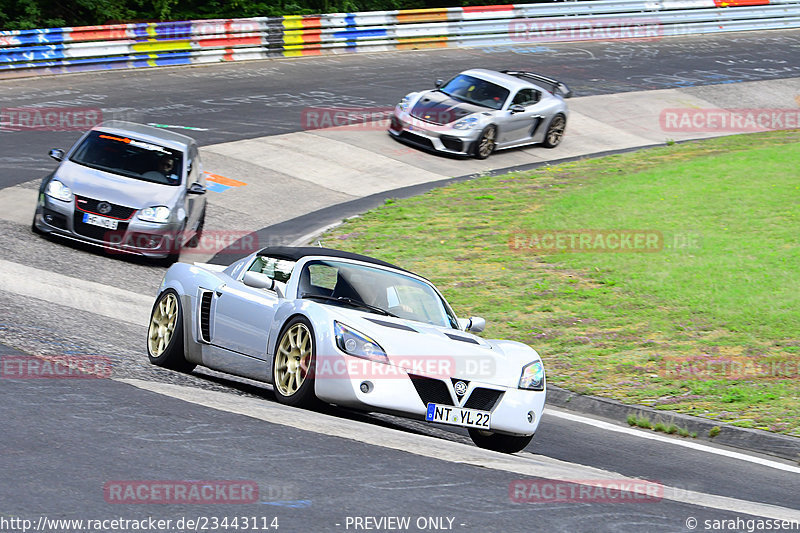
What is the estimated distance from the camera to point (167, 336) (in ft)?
31.6

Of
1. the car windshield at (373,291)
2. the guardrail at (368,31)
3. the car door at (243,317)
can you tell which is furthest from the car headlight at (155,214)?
the guardrail at (368,31)

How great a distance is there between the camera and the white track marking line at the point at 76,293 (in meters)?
11.6

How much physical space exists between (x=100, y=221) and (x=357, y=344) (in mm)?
7412

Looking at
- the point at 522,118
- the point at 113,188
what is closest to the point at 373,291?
the point at 113,188

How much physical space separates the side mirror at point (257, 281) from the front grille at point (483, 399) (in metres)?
1.88

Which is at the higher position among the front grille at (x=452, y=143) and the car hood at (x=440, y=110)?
the car hood at (x=440, y=110)

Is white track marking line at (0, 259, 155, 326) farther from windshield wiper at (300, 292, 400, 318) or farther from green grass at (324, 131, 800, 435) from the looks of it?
green grass at (324, 131, 800, 435)

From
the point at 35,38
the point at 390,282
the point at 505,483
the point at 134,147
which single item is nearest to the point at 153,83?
the point at 35,38

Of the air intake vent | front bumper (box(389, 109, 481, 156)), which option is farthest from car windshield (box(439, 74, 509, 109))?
the air intake vent

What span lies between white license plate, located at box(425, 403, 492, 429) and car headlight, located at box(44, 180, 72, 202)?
318 inches

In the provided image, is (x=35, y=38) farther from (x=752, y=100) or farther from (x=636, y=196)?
(x=752, y=100)

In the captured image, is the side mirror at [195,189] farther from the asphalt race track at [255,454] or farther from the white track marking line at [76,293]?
the white track marking line at [76,293]

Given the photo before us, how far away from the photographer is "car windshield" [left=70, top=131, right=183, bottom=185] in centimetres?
1484

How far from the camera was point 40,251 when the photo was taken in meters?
13.8
